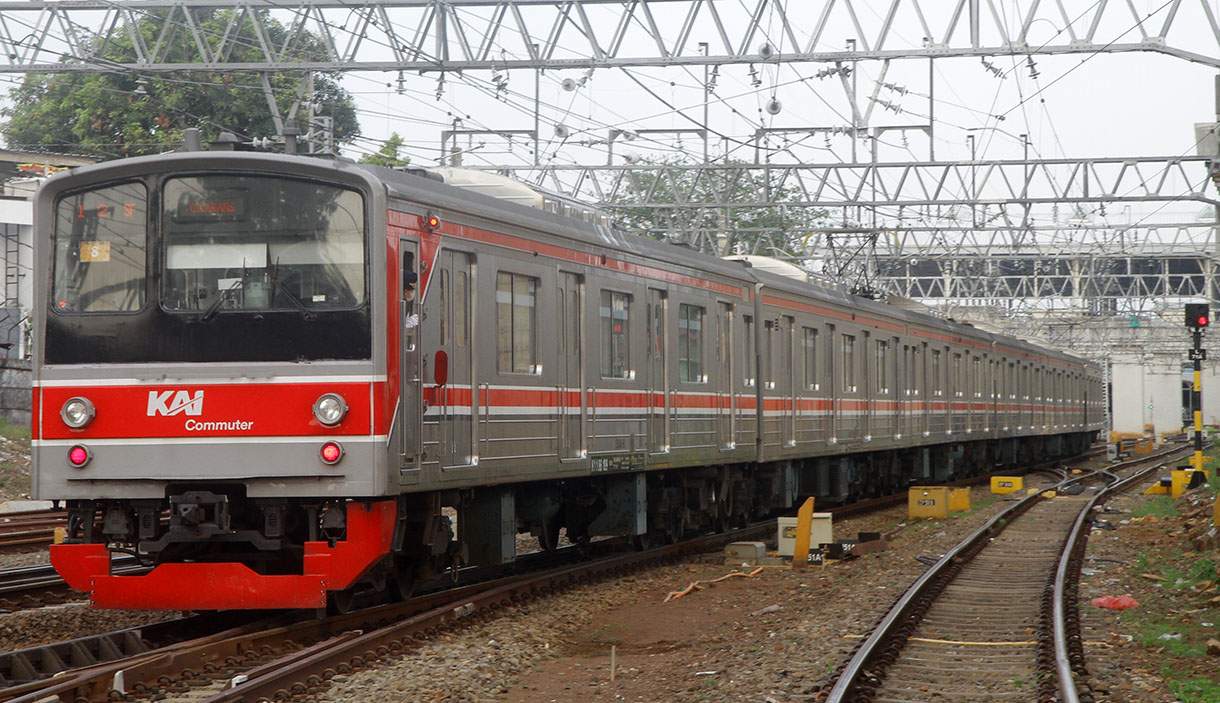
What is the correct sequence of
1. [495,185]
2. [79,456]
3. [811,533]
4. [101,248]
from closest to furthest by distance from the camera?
[79,456] → [101,248] → [495,185] → [811,533]

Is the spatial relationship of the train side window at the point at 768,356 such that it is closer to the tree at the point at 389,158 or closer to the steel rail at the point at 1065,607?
the steel rail at the point at 1065,607

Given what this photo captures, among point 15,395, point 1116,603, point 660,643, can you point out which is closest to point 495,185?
point 660,643

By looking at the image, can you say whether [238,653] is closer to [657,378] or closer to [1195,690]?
[1195,690]

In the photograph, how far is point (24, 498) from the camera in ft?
69.3

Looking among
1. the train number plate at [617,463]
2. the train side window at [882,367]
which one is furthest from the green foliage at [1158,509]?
the train number plate at [617,463]

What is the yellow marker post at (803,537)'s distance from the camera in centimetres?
1369

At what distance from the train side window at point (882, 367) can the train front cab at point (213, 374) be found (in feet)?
47.0

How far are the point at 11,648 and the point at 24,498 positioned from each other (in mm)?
13588

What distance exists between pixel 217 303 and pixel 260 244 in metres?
0.44

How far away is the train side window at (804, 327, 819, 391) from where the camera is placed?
18.5 m

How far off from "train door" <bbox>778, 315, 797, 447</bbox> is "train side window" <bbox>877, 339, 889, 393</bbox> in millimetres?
4443

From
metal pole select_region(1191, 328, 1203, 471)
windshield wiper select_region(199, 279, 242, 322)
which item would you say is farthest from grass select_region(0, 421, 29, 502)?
metal pole select_region(1191, 328, 1203, 471)

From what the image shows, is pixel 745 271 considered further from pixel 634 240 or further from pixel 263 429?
pixel 263 429

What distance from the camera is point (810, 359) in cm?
1873
